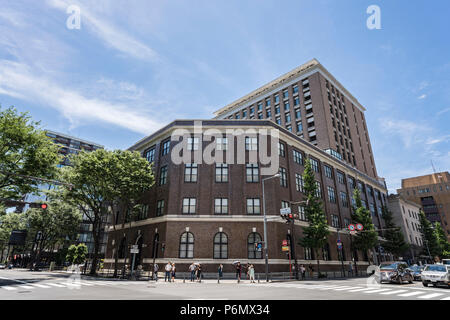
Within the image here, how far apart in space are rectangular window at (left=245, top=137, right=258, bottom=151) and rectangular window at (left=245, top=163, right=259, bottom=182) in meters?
2.32

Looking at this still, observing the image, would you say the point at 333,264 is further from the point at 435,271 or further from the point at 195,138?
the point at 195,138

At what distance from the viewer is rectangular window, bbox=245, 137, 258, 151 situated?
35.7 m

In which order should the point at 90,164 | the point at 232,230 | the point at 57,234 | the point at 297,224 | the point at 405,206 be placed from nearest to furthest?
the point at 90,164 → the point at 232,230 → the point at 297,224 → the point at 57,234 → the point at 405,206

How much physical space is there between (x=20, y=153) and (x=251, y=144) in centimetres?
2596

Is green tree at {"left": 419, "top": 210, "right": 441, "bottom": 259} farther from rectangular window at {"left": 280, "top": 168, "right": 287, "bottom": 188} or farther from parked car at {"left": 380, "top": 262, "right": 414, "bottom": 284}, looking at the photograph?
parked car at {"left": 380, "top": 262, "right": 414, "bottom": 284}

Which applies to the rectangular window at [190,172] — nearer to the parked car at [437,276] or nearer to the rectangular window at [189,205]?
the rectangular window at [189,205]

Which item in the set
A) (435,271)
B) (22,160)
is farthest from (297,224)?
(22,160)

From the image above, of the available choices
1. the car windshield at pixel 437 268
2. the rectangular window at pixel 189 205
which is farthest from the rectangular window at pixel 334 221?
the rectangular window at pixel 189 205

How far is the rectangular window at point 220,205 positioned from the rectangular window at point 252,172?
170 inches

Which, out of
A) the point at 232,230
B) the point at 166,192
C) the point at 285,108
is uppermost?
the point at 285,108

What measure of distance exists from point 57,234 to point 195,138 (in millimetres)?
37857

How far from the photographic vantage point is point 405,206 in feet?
243

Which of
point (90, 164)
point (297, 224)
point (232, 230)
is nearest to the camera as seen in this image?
point (90, 164)

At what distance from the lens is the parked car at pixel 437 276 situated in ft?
60.5
